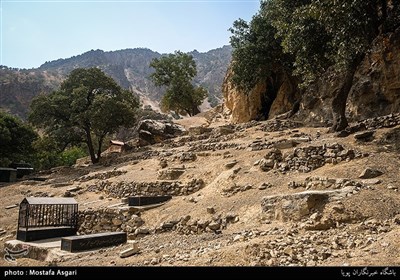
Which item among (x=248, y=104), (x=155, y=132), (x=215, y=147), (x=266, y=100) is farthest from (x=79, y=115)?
(x=266, y=100)

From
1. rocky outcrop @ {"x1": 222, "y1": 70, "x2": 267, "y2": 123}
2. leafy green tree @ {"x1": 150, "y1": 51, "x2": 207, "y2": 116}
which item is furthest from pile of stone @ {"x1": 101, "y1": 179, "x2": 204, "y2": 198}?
leafy green tree @ {"x1": 150, "y1": 51, "x2": 207, "y2": 116}

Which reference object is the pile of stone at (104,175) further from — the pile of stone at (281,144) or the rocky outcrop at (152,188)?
the pile of stone at (281,144)

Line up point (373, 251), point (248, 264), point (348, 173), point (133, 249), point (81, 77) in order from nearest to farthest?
point (373, 251)
point (248, 264)
point (133, 249)
point (348, 173)
point (81, 77)

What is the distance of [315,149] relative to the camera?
42.9ft

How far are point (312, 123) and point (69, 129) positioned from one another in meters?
23.1

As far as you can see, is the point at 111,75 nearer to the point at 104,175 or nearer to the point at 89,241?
the point at 104,175

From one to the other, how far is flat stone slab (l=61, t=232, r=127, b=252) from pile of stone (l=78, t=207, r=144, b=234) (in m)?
1.54

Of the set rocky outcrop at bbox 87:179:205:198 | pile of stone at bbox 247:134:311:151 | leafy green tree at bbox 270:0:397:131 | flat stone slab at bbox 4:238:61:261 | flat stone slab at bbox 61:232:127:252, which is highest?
leafy green tree at bbox 270:0:397:131

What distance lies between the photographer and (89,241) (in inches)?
418

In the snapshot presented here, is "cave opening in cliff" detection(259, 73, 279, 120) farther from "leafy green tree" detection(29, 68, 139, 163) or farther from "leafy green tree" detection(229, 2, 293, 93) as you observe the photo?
"leafy green tree" detection(29, 68, 139, 163)

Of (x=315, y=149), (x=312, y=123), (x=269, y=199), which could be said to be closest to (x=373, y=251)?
(x=269, y=199)

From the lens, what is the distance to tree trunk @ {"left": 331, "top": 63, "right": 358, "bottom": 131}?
16.1 metres

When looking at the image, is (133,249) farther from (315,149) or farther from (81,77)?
(81,77)

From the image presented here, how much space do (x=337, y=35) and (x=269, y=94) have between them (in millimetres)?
17716
